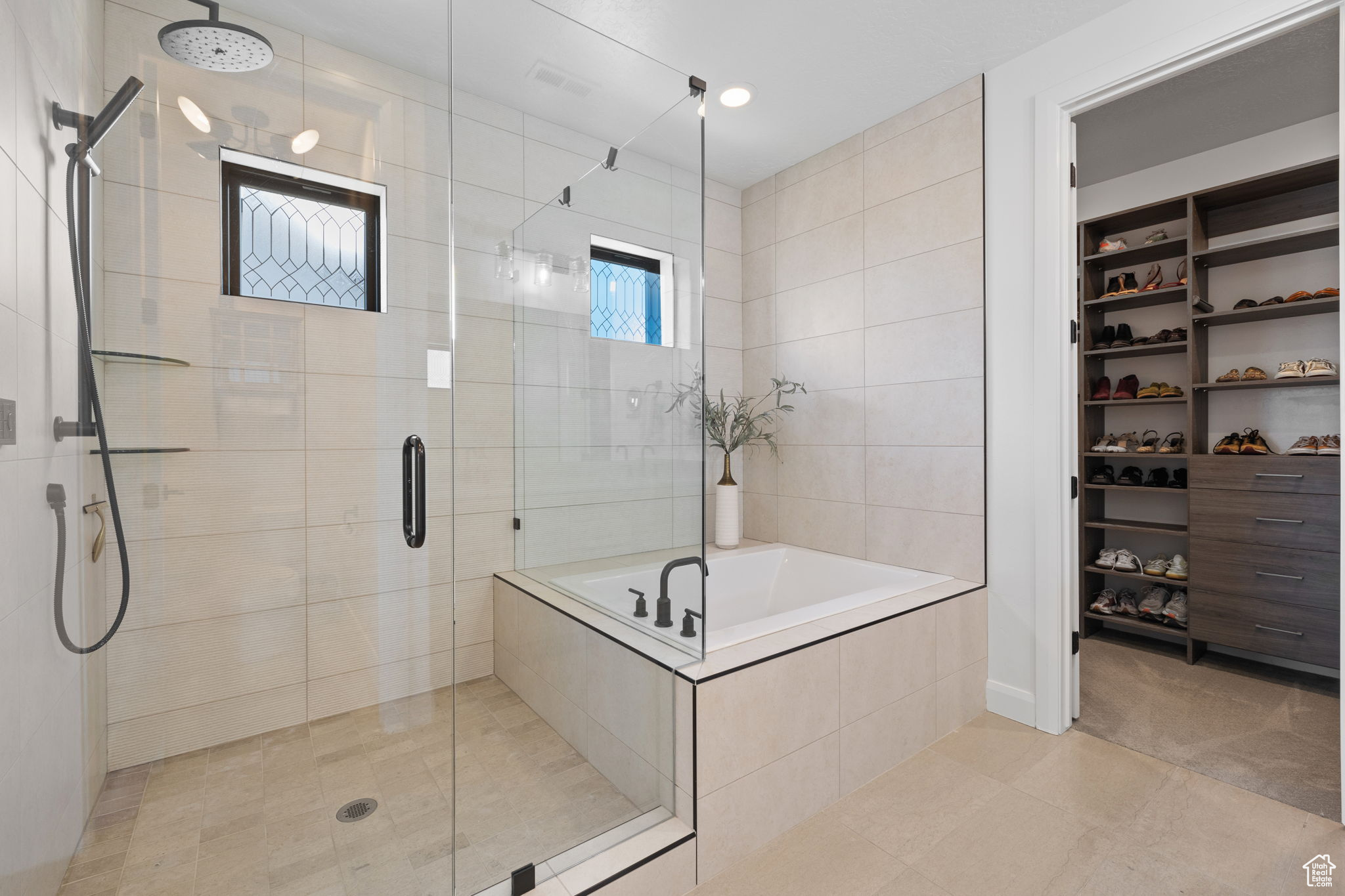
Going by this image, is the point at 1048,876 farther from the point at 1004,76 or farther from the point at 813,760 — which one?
the point at 1004,76

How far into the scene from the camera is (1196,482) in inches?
114

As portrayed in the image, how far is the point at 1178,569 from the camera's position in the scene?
304 centimetres

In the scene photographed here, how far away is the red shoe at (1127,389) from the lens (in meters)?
3.29

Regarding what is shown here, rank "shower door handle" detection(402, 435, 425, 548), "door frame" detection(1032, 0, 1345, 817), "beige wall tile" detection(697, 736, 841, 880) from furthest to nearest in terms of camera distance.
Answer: "door frame" detection(1032, 0, 1345, 817) < "beige wall tile" detection(697, 736, 841, 880) < "shower door handle" detection(402, 435, 425, 548)

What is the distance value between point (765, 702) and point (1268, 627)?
2.57 metres

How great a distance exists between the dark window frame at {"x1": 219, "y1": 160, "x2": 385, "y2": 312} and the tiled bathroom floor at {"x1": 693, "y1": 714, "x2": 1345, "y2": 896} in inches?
62.2

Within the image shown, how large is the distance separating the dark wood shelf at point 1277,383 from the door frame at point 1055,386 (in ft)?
4.22

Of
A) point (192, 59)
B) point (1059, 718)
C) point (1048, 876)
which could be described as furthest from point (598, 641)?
point (1059, 718)

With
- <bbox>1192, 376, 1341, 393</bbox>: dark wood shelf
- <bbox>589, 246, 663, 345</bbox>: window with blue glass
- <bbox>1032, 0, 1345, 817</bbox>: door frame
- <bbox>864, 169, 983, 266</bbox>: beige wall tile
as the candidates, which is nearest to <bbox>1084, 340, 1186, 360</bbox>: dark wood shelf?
<bbox>1192, 376, 1341, 393</bbox>: dark wood shelf

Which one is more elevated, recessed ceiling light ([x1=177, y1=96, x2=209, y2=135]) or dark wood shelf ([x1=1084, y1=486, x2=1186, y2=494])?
recessed ceiling light ([x1=177, y1=96, x2=209, y2=135])

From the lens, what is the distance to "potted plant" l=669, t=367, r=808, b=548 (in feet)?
10.6

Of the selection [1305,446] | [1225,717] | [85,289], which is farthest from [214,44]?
[1305,446]

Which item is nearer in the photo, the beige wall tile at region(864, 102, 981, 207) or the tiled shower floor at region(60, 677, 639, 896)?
the tiled shower floor at region(60, 677, 639, 896)

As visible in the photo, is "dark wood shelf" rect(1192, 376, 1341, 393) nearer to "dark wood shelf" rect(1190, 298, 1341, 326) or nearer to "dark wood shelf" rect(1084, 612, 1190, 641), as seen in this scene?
"dark wood shelf" rect(1190, 298, 1341, 326)
